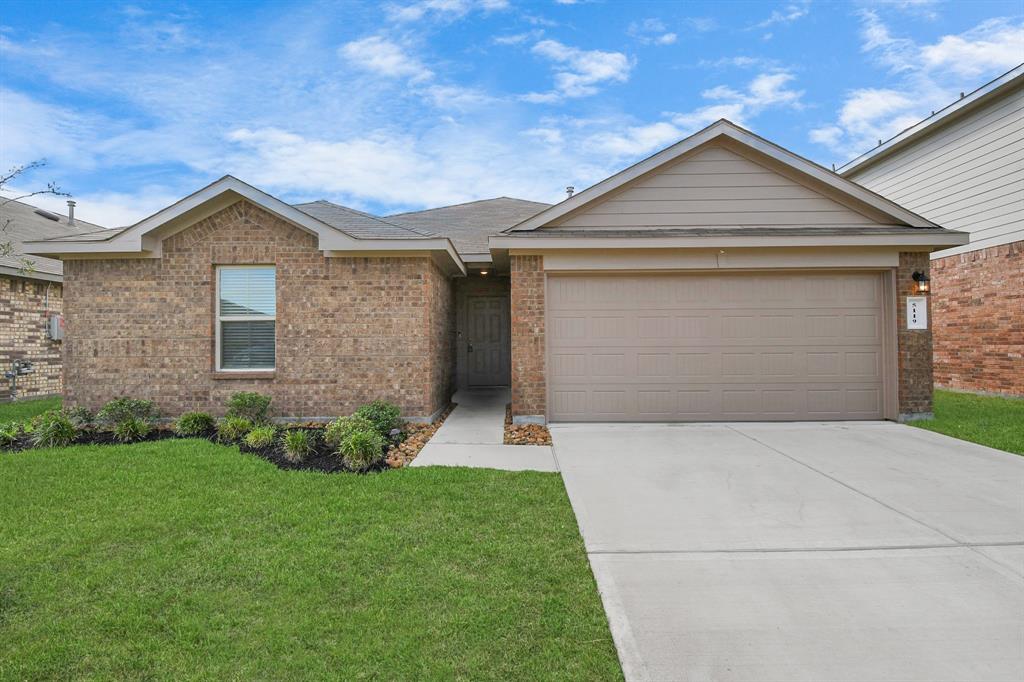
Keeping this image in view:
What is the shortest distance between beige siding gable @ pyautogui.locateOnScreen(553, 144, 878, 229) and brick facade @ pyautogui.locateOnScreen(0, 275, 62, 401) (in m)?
12.7

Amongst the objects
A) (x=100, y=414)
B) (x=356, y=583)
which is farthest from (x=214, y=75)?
(x=356, y=583)

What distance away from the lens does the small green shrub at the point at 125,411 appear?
24.7 feet

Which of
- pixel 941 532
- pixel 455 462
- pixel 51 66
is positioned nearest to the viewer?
pixel 941 532

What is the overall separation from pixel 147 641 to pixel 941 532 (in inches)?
204

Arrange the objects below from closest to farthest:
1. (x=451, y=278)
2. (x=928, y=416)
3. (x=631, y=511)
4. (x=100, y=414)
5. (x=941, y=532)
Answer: (x=941, y=532), (x=631, y=511), (x=100, y=414), (x=928, y=416), (x=451, y=278)

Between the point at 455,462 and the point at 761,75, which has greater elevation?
the point at 761,75

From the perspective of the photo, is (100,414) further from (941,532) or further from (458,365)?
(941,532)

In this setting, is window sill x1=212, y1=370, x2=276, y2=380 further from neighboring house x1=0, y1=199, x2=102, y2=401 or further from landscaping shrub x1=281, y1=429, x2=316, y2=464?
neighboring house x1=0, y1=199, x2=102, y2=401

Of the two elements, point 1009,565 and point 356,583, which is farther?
point 1009,565

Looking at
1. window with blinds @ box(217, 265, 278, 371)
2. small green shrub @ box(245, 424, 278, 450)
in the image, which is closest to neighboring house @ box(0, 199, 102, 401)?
window with blinds @ box(217, 265, 278, 371)

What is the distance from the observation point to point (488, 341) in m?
12.3

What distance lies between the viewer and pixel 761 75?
13.1 metres

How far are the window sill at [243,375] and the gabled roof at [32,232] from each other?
442cm

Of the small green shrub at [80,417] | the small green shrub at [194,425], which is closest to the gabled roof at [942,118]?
the small green shrub at [194,425]
